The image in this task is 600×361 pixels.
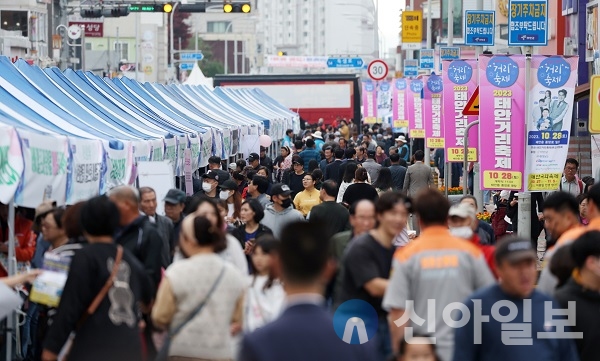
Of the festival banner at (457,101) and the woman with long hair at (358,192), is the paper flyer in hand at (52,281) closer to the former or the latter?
the woman with long hair at (358,192)

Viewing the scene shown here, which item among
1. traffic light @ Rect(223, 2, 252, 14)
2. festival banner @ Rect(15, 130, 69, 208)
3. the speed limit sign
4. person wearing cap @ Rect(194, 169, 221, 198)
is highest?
traffic light @ Rect(223, 2, 252, 14)

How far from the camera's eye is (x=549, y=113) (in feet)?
51.0

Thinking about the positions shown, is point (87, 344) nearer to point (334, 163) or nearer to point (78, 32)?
point (334, 163)

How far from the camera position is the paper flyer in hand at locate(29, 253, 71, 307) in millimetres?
8234

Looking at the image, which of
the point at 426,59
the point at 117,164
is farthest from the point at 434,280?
the point at 426,59

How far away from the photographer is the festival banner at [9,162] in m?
10.5

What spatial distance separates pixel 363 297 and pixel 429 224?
2.58 feet

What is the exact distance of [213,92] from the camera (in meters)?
36.7

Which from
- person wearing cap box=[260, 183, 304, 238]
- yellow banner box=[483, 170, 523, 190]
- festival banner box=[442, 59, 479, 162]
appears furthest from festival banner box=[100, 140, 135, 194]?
festival banner box=[442, 59, 479, 162]

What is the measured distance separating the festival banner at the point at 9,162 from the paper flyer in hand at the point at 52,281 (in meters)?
2.19

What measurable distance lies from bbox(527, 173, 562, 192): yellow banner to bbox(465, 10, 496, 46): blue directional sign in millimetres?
10732

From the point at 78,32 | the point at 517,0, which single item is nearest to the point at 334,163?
the point at 517,0

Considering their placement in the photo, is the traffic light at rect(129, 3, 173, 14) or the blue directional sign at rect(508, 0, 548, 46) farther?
the traffic light at rect(129, 3, 173, 14)

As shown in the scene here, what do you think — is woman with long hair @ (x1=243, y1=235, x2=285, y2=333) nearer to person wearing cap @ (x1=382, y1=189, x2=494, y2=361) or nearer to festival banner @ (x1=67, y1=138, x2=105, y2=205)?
person wearing cap @ (x1=382, y1=189, x2=494, y2=361)
